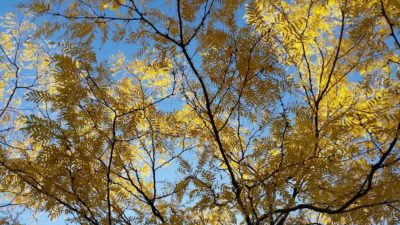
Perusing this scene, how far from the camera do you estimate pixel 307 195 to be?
8.12ft

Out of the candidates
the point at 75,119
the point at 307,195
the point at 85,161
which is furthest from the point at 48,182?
the point at 307,195

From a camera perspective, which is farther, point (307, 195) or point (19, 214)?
point (19, 214)

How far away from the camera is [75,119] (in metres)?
2.20

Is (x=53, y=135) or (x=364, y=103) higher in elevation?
(x=364, y=103)

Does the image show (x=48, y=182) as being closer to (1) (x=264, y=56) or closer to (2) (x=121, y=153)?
(2) (x=121, y=153)

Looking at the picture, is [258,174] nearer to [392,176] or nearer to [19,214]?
[392,176]

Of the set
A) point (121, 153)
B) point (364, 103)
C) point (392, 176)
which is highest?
point (364, 103)

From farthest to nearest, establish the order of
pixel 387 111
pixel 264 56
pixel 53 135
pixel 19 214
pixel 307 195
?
pixel 19 214 < pixel 307 195 < pixel 387 111 < pixel 264 56 < pixel 53 135

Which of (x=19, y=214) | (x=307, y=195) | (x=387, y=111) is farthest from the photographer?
(x=19, y=214)

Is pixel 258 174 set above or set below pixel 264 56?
below

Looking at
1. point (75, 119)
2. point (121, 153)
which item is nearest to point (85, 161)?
point (75, 119)

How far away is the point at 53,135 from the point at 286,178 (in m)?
1.34

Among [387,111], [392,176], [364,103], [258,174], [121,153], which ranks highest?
[364,103]

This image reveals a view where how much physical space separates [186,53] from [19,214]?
3.12 m
